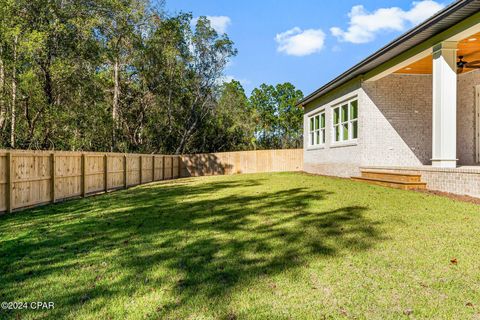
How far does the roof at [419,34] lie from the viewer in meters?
6.99

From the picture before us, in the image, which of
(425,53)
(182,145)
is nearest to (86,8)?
(182,145)

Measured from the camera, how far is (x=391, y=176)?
31.8ft

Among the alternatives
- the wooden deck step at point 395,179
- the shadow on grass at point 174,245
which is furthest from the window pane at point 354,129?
the shadow on grass at point 174,245

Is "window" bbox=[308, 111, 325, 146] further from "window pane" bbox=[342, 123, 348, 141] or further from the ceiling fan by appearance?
the ceiling fan

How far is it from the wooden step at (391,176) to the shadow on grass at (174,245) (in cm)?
321

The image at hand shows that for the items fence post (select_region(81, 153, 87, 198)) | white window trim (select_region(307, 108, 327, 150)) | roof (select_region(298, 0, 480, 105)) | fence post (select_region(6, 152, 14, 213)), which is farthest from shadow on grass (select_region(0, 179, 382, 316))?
white window trim (select_region(307, 108, 327, 150))

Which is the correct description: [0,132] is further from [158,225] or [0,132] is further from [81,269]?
[81,269]

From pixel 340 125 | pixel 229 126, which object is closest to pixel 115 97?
pixel 229 126

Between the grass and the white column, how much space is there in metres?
2.19

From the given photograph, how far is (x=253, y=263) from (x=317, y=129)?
557 inches

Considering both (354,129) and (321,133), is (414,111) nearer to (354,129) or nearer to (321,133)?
(354,129)

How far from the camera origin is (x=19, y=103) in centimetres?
1574

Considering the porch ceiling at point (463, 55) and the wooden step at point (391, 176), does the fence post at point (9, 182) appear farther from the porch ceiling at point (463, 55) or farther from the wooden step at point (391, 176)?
the porch ceiling at point (463, 55)

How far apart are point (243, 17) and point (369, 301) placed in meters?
23.2
